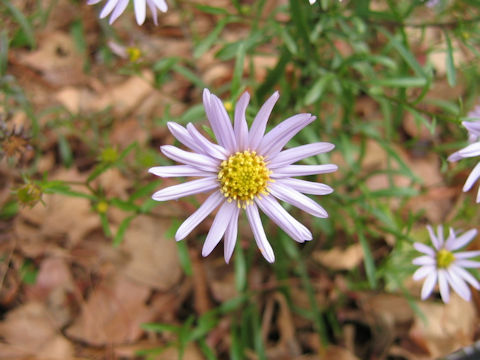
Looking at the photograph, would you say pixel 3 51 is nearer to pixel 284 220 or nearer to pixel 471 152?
pixel 284 220

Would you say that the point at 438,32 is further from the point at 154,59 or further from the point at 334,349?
the point at 334,349

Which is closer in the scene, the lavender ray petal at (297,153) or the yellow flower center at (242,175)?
the lavender ray petal at (297,153)

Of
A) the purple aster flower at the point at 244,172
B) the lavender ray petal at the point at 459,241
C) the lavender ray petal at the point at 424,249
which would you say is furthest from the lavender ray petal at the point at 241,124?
the lavender ray petal at the point at 459,241

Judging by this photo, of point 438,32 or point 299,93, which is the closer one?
point 299,93

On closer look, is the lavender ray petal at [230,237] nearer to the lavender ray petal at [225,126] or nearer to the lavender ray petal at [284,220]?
the lavender ray petal at [284,220]

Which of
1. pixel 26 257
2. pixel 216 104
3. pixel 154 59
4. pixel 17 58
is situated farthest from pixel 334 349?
pixel 17 58

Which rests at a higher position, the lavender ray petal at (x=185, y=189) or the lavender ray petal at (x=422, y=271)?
the lavender ray petal at (x=185, y=189)

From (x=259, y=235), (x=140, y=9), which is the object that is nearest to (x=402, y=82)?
(x=259, y=235)
